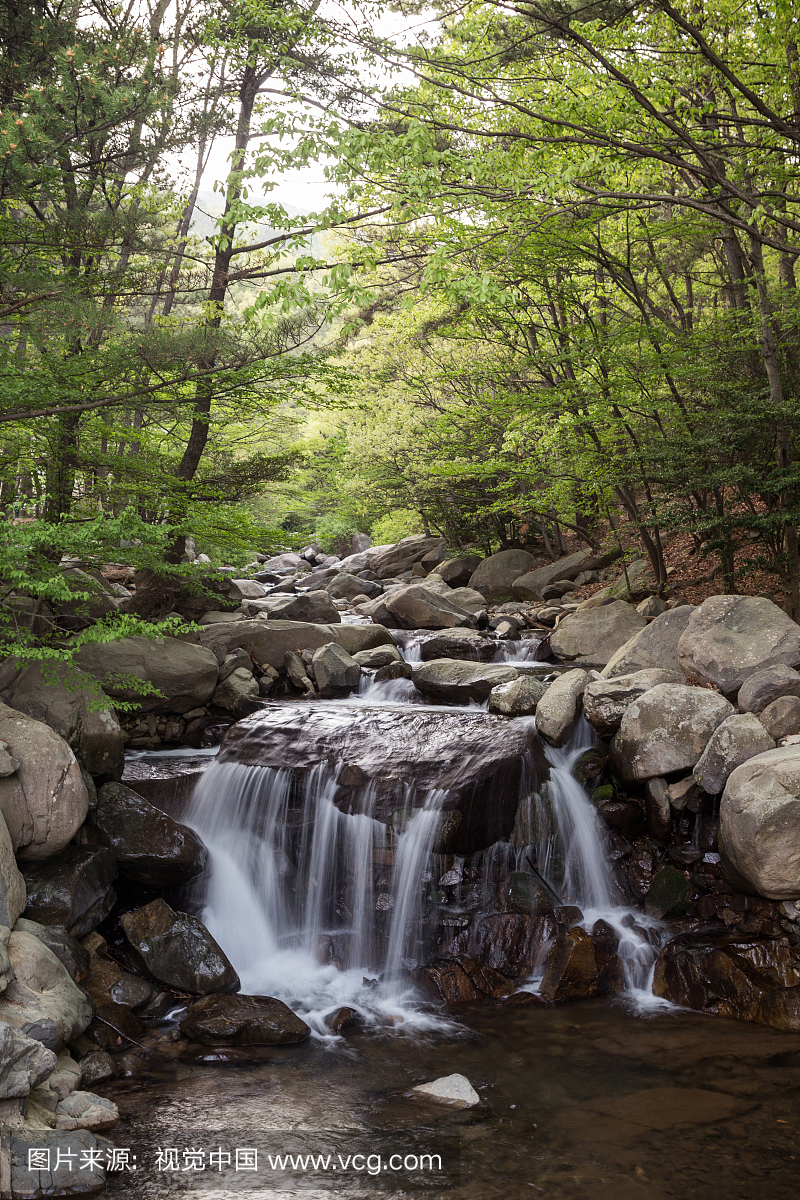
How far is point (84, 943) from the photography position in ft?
18.7

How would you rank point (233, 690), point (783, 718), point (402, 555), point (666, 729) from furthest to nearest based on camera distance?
point (402, 555) < point (233, 690) < point (666, 729) < point (783, 718)

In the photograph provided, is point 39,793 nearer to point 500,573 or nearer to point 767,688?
point 767,688

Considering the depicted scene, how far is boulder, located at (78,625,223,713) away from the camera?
8.76m

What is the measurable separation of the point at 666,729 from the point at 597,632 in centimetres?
487

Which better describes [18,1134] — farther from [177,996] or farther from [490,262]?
[490,262]

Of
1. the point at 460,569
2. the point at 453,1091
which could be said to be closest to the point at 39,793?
the point at 453,1091

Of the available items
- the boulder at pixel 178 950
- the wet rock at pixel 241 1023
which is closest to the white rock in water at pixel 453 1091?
the wet rock at pixel 241 1023

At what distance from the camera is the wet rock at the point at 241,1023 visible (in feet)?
17.0

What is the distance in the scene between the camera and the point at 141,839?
21.2 feet

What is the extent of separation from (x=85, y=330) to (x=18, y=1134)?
20.7 ft

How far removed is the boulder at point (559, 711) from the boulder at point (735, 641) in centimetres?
132

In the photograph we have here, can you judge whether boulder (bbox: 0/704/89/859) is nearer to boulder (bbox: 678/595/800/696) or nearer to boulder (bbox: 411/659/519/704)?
boulder (bbox: 411/659/519/704)

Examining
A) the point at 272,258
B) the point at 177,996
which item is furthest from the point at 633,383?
the point at 177,996

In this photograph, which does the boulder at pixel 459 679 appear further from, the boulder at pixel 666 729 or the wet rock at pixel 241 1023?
the wet rock at pixel 241 1023
